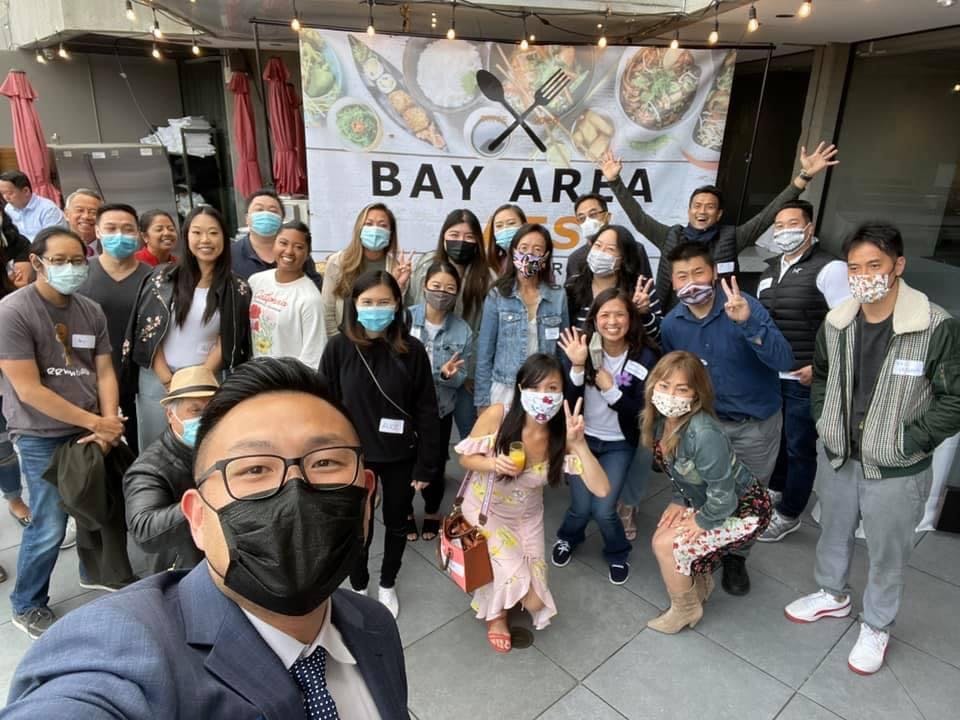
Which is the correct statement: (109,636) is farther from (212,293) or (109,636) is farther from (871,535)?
(871,535)

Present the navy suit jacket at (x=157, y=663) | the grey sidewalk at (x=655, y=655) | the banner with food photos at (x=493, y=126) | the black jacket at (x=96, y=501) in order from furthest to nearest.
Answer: the banner with food photos at (x=493, y=126)
the black jacket at (x=96, y=501)
the grey sidewalk at (x=655, y=655)
the navy suit jacket at (x=157, y=663)

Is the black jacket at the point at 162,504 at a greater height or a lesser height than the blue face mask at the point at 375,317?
lesser

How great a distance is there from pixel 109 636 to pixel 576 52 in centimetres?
528

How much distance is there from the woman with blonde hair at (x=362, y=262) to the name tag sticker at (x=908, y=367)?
2.53 metres

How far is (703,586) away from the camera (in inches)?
120

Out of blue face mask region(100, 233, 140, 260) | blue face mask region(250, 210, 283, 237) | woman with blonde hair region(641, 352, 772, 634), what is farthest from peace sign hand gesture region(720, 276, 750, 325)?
blue face mask region(100, 233, 140, 260)

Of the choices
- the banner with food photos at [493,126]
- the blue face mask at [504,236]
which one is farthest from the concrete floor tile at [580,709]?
the banner with food photos at [493,126]

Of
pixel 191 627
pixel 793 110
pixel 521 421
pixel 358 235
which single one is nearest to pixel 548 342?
pixel 521 421

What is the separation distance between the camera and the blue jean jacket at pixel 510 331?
3.54 m

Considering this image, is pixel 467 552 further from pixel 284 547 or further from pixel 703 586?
pixel 284 547

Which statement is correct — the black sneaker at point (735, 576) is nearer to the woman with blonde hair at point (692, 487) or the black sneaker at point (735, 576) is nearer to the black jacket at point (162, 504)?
the woman with blonde hair at point (692, 487)

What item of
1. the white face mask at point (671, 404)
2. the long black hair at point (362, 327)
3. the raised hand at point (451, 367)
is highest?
the long black hair at point (362, 327)

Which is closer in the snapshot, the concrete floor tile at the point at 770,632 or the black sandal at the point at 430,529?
the concrete floor tile at the point at 770,632

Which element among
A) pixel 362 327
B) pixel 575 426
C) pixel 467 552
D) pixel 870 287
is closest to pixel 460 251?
pixel 362 327
